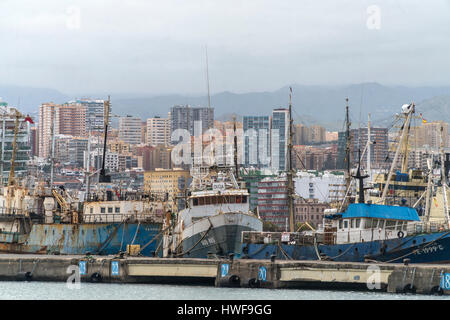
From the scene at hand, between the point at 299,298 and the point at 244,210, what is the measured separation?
788 inches

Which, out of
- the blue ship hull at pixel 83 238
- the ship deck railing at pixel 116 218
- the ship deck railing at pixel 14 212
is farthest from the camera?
the ship deck railing at pixel 14 212

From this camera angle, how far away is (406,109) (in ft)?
228

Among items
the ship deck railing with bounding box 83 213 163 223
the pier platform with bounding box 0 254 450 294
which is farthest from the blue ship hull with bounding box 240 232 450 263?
the ship deck railing with bounding box 83 213 163 223

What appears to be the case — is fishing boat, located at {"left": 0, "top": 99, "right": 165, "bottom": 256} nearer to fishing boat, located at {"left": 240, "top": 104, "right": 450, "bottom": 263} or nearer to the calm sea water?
fishing boat, located at {"left": 240, "top": 104, "right": 450, "bottom": 263}

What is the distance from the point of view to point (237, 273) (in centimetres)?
5488

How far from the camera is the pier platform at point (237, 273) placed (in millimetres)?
50750

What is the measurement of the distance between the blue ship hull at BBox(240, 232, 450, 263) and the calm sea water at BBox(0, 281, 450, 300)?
7985mm

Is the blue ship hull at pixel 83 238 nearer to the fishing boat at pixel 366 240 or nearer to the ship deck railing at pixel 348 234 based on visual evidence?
the ship deck railing at pixel 348 234

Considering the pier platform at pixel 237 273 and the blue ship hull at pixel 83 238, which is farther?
the blue ship hull at pixel 83 238

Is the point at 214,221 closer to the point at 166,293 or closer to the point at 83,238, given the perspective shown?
the point at 83,238

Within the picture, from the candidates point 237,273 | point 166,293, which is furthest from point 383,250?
point 166,293

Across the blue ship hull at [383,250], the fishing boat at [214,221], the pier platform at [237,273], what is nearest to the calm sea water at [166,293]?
the pier platform at [237,273]

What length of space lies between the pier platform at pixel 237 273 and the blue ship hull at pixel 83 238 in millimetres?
10941
